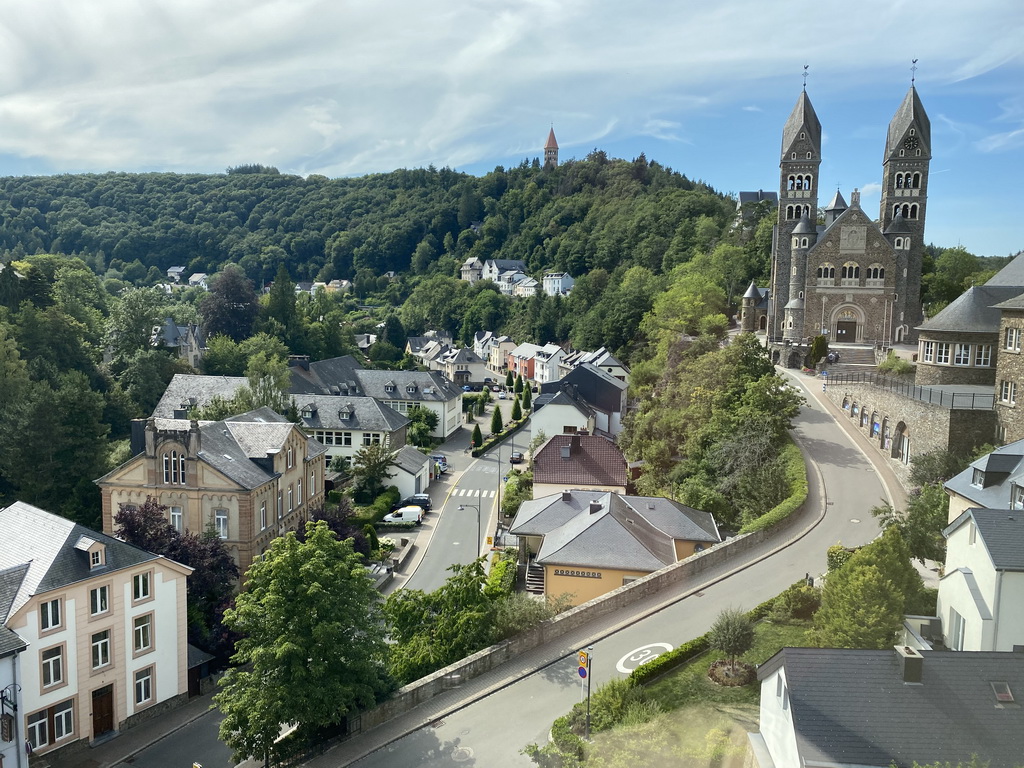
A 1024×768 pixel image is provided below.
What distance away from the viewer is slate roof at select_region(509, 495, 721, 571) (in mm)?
26219

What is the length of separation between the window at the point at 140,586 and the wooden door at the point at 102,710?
2.51 meters

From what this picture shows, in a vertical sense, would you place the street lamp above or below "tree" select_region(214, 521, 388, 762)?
below

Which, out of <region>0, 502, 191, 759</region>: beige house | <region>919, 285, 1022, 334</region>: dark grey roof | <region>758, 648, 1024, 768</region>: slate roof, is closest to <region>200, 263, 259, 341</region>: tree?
<region>0, 502, 191, 759</region>: beige house

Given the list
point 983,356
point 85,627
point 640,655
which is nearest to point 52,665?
point 85,627

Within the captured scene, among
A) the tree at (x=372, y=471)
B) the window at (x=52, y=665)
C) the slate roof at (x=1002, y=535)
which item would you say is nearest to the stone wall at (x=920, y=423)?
the slate roof at (x=1002, y=535)

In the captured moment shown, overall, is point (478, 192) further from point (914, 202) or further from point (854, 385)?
point (854, 385)

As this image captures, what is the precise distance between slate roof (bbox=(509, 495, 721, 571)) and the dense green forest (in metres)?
13.2

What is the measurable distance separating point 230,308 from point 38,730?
57634mm

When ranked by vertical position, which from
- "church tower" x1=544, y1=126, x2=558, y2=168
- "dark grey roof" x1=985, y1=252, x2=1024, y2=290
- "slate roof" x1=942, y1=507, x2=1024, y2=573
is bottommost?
"slate roof" x1=942, y1=507, x2=1024, y2=573

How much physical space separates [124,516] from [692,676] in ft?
64.5

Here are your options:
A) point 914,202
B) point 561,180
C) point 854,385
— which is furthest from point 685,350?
point 561,180

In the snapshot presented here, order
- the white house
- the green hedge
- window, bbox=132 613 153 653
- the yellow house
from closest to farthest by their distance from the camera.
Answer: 1. the white house
2. window, bbox=132 613 153 653
3. the yellow house
4. the green hedge

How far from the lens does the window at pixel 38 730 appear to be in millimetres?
20047

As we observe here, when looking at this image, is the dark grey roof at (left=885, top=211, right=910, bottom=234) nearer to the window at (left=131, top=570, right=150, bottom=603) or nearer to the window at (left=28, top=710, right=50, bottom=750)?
the window at (left=131, top=570, right=150, bottom=603)
